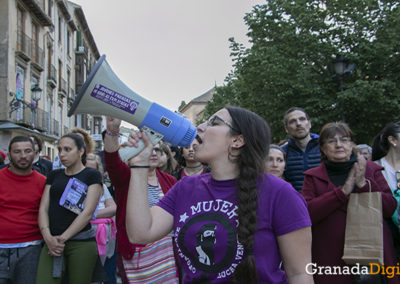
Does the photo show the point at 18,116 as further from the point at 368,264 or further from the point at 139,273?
the point at 368,264

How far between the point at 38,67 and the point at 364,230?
71.4 ft

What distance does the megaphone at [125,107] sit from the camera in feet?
7.79

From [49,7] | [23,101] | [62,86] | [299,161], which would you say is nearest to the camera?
[299,161]

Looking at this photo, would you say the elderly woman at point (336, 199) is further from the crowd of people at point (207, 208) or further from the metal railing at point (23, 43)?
the metal railing at point (23, 43)

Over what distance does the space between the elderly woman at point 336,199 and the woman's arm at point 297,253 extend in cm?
121

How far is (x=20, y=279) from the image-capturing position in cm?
364

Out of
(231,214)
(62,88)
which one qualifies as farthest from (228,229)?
(62,88)

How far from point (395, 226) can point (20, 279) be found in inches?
131

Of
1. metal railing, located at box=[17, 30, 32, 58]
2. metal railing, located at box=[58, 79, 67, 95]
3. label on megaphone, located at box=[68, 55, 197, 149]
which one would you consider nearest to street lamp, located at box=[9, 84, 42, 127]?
metal railing, located at box=[17, 30, 32, 58]

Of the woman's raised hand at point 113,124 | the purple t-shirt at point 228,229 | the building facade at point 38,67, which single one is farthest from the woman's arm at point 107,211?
the building facade at point 38,67

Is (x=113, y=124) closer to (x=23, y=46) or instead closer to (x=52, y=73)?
(x=23, y=46)

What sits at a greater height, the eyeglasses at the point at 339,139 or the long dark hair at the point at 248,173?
the eyeglasses at the point at 339,139

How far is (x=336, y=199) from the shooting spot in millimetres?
2918

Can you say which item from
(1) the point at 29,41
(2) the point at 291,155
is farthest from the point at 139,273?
(1) the point at 29,41
